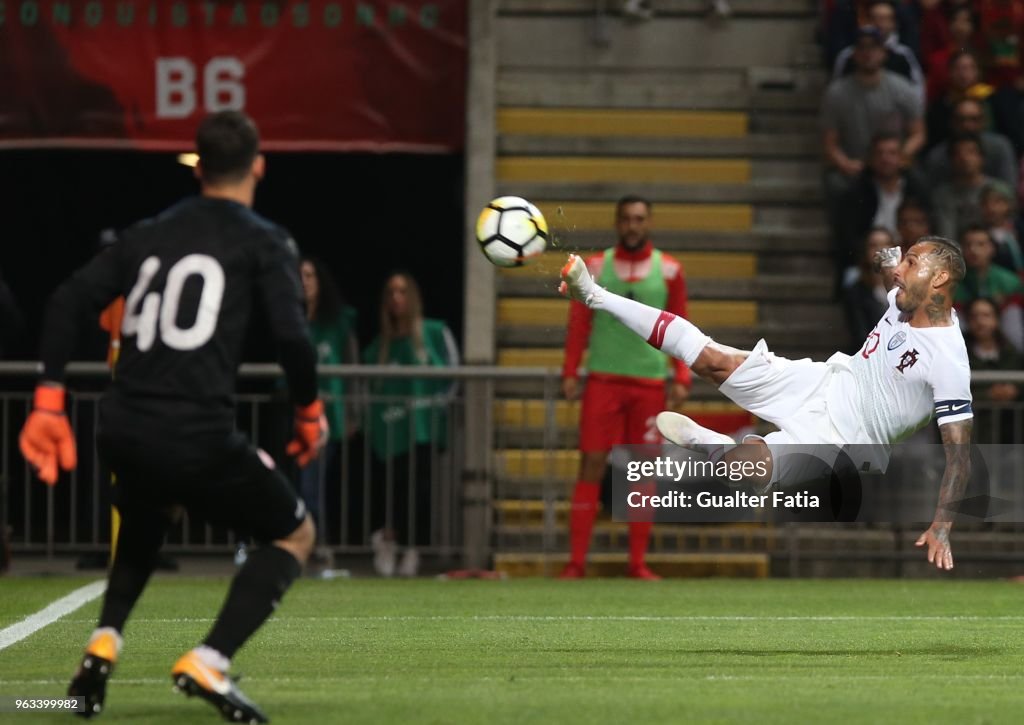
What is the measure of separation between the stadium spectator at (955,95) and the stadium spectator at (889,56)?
0.24m

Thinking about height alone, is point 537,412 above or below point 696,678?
above

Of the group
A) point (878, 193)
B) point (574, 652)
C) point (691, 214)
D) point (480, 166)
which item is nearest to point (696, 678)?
point (574, 652)

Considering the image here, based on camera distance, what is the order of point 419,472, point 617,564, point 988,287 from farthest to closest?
1. point 988,287
2. point 419,472
3. point 617,564

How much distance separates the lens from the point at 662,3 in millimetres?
16281

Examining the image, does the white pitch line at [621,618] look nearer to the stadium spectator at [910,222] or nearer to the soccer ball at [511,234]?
the soccer ball at [511,234]

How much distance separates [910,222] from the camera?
1391cm

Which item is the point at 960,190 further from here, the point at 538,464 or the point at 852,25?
the point at 538,464

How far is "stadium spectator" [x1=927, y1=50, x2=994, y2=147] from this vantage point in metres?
15.2

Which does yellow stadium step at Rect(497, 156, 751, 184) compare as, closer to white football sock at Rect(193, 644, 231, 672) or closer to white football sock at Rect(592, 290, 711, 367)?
white football sock at Rect(592, 290, 711, 367)

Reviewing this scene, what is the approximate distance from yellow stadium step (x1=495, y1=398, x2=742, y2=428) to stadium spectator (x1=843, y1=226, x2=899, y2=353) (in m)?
1.06

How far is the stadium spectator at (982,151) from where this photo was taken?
14797 mm

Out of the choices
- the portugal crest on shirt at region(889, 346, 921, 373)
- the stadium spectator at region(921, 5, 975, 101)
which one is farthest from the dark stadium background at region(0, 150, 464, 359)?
Result: the portugal crest on shirt at region(889, 346, 921, 373)

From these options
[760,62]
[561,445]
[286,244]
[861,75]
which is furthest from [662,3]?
[286,244]

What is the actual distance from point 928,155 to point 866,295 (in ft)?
5.50
